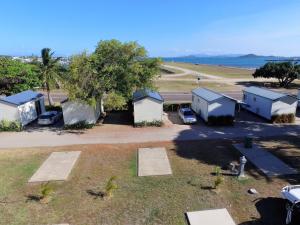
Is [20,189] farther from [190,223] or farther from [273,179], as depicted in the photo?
[273,179]

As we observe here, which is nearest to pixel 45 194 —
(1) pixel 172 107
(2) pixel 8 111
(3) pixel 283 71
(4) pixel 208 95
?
(2) pixel 8 111

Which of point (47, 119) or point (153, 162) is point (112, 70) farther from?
point (153, 162)

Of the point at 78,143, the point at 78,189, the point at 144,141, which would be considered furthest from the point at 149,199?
the point at 78,143

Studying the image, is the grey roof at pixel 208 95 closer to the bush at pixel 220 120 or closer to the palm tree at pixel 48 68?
the bush at pixel 220 120

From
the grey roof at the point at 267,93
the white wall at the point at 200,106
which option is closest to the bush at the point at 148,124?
the white wall at the point at 200,106

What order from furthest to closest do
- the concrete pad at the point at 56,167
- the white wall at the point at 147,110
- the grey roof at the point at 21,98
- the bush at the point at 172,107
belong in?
the bush at the point at 172,107
the white wall at the point at 147,110
the grey roof at the point at 21,98
the concrete pad at the point at 56,167

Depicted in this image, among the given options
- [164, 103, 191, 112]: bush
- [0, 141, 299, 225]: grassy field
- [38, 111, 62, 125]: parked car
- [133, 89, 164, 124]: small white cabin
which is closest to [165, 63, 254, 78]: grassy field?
[164, 103, 191, 112]: bush

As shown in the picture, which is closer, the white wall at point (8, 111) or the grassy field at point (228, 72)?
the white wall at point (8, 111)
